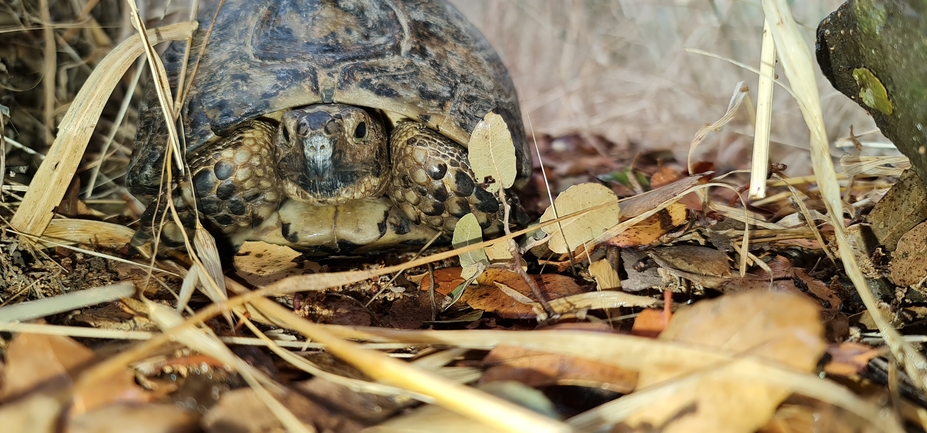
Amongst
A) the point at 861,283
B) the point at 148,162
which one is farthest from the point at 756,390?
the point at 148,162

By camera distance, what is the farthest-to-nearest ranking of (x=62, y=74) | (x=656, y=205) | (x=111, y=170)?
(x=62, y=74) → (x=111, y=170) → (x=656, y=205)

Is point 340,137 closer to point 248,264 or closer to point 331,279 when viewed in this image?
point 248,264

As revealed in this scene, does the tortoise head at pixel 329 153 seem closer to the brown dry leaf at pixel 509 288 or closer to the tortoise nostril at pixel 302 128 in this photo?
the tortoise nostril at pixel 302 128

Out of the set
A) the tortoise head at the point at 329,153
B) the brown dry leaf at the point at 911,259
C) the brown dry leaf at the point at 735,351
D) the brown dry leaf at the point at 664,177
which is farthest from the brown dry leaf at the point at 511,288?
the brown dry leaf at the point at 664,177

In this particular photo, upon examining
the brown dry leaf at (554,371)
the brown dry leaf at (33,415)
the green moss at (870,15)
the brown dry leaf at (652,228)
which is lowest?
the brown dry leaf at (652,228)

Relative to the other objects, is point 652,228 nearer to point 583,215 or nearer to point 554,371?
point 583,215

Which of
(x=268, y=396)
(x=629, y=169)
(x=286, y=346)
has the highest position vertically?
(x=268, y=396)
